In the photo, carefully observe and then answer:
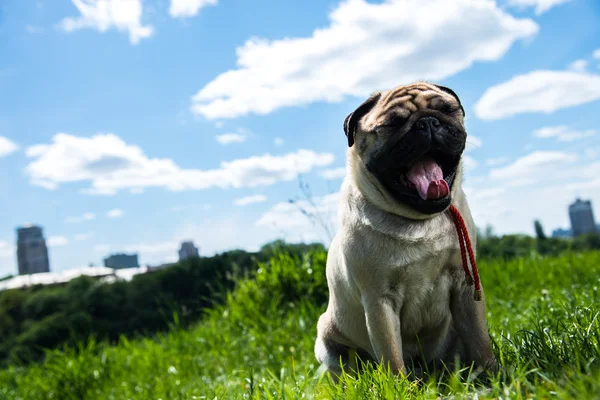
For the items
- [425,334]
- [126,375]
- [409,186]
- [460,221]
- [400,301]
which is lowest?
[126,375]

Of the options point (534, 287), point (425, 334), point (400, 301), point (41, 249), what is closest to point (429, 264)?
point (400, 301)

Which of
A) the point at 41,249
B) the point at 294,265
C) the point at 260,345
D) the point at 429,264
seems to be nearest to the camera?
the point at 429,264

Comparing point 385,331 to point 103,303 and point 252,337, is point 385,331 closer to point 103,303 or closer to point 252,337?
point 252,337

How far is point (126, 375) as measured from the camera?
7895mm

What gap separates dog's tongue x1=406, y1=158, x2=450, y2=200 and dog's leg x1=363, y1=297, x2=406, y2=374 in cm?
63

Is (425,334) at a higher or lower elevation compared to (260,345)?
higher

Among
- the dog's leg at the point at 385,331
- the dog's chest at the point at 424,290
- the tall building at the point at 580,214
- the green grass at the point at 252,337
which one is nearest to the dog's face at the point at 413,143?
the dog's chest at the point at 424,290

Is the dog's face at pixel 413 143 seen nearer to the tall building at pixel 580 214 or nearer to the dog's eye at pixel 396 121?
the dog's eye at pixel 396 121

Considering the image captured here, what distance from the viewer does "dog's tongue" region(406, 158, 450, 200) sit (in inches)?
121

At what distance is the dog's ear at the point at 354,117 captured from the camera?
11.0 feet

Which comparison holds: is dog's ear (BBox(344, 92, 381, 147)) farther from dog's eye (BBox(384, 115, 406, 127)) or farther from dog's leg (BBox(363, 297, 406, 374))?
dog's leg (BBox(363, 297, 406, 374))

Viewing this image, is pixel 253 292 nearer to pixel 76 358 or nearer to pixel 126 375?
pixel 126 375

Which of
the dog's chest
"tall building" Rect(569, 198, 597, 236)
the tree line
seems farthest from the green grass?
"tall building" Rect(569, 198, 597, 236)

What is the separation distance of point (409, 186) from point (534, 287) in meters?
5.77
